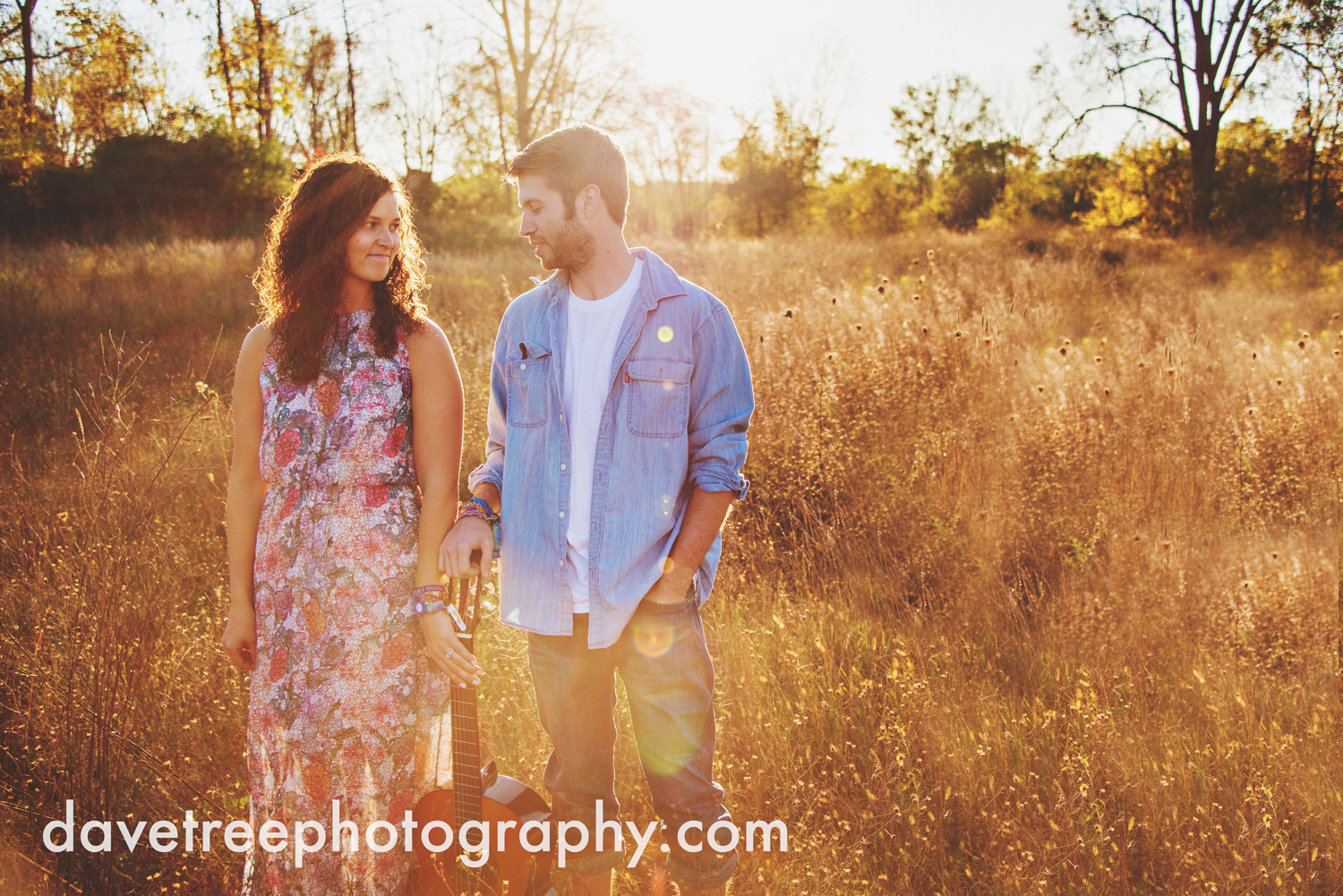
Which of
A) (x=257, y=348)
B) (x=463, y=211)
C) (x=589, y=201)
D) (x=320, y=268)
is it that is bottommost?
(x=257, y=348)

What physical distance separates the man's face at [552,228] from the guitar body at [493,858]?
4.44 feet

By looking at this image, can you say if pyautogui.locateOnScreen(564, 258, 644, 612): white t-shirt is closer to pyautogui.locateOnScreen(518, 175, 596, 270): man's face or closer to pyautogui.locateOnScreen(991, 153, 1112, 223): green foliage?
pyautogui.locateOnScreen(518, 175, 596, 270): man's face

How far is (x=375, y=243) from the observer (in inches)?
77.4

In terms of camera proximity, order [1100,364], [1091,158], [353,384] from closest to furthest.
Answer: [353,384] < [1100,364] < [1091,158]

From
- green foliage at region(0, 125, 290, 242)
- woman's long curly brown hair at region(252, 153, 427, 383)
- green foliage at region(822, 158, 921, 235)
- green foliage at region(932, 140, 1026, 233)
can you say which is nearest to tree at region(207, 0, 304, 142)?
green foliage at region(0, 125, 290, 242)

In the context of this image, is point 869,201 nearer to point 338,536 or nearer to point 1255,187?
point 1255,187

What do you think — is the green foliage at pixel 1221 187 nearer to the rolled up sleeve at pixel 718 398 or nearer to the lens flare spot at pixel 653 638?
the rolled up sleeve at pixel 718 398

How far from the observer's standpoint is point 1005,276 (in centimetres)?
1005

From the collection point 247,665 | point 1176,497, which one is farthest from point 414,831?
point 1176,497

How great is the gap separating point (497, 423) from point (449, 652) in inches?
23.9

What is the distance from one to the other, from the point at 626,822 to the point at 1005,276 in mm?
9589

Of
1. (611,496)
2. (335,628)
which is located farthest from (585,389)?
(335,628)

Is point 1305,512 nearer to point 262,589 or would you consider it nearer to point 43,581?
point 262,589

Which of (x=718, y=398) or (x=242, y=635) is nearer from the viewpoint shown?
(x=718, y=398)
